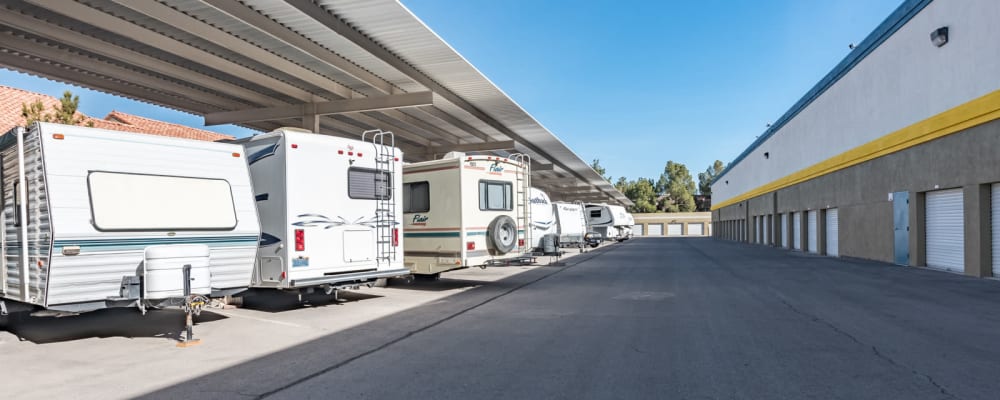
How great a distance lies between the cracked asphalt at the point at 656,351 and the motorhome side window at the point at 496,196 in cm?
253

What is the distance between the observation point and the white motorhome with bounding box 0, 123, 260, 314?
7461mm

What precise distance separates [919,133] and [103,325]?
20.8 m

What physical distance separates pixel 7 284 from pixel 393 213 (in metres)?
5.95

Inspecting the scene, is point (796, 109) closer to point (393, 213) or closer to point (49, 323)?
point (393, 213)

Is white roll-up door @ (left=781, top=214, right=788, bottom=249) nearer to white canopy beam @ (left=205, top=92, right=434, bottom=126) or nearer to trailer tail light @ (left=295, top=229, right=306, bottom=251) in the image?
white canopy beam @ (left=205, top=92, right=434, bottom=126)

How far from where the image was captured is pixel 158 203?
840cm

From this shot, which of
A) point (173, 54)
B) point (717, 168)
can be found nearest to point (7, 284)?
point (173, 54)

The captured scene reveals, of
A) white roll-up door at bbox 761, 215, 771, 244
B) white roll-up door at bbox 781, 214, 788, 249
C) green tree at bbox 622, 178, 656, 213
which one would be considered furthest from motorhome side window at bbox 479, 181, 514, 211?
green tree at bbox 622, 178, 656, 213

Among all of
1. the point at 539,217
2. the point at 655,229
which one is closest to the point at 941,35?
the point at 539,217

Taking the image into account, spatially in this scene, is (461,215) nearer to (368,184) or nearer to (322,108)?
(368,184)

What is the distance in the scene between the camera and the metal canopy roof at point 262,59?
40.1 feet

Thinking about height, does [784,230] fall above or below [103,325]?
above

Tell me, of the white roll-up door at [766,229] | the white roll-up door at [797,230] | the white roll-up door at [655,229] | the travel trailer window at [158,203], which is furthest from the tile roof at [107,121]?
the white roll-up door at [655,229]

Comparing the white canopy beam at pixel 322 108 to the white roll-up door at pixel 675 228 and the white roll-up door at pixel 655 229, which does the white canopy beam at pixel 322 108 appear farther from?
the white roll-up door at pixel 675 228
